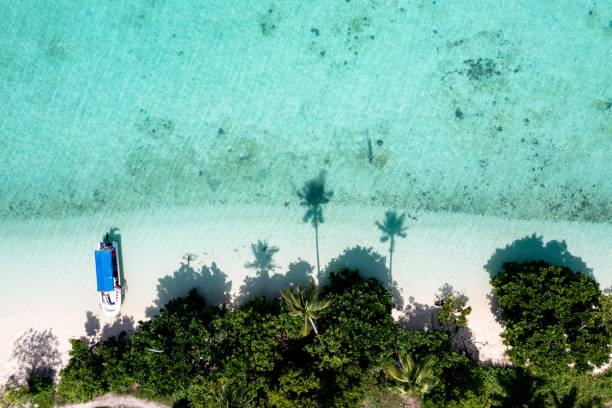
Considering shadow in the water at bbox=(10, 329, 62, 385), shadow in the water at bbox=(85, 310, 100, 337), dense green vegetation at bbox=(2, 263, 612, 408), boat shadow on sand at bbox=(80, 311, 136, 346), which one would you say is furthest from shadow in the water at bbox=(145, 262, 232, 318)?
shadow in the water at bbox=(10, 329, 62, 385)

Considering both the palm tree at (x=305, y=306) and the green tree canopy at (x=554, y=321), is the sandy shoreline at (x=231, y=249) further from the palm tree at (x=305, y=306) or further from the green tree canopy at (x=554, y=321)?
the palm tree at (x=305, y=306)

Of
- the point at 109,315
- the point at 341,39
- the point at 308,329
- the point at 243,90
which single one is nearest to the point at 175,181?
the point at 243,90

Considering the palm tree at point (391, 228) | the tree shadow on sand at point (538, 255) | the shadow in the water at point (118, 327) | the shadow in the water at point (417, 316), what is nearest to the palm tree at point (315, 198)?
the palm tree at point (391, 228)

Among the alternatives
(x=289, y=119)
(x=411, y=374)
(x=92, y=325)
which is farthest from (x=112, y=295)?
(x=411, y=374)

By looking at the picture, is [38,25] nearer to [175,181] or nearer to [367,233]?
[175,181]

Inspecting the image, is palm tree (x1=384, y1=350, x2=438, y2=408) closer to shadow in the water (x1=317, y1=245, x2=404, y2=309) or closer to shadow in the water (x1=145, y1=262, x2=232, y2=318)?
shadow in the water (x1=317, y1=245, x2=404, y2=309)

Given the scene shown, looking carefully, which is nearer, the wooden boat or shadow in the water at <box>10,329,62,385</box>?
the wooden boat
